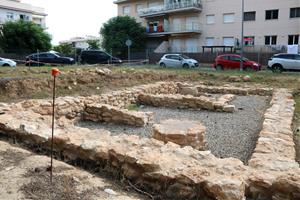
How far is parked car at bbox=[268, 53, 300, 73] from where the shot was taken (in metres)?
20.3

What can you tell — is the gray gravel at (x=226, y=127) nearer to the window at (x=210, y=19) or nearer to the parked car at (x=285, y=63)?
the parked car at (x=285, y=63)

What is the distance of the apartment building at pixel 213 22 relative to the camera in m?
29.3

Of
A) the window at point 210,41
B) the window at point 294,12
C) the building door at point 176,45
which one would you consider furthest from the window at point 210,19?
the window at point 294,12

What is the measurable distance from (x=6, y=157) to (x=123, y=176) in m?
1.63

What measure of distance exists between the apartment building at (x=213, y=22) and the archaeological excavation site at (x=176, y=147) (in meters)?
24.2

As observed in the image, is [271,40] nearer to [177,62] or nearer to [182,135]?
[177,62]

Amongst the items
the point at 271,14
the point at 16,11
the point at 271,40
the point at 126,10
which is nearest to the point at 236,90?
the point at 271,40

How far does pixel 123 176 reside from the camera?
3332 mm

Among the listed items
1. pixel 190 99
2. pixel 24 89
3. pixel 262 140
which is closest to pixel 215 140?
pixel 262 140

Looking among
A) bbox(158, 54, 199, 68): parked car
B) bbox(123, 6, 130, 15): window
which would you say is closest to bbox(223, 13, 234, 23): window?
bbox(158, 54, 199, 68): parked car

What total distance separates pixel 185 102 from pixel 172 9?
28831 mm

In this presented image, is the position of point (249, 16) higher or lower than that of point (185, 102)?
higher

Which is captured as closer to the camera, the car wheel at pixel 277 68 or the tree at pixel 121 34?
the car wheel at pixel 277 68

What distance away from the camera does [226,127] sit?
7.12 meters
